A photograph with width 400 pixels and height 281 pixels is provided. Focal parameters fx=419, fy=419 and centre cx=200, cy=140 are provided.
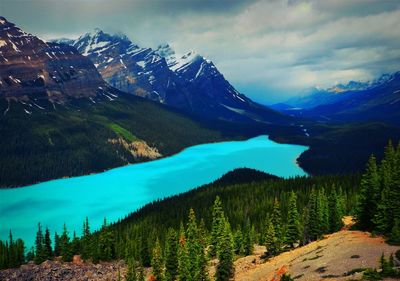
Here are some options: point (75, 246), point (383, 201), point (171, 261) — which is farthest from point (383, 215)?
point (75, 246)

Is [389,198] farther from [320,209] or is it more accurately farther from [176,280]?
[176,280]

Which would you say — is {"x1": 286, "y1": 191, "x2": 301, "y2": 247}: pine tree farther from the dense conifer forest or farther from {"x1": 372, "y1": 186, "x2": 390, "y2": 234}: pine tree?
{"x1": 372, "y1": 186, "x2": 390, "y2": 234}: pine tree

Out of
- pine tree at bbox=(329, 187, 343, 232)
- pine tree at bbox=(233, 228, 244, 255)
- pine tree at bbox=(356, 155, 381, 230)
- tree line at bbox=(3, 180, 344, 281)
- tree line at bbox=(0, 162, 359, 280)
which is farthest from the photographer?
pine tree at bbox=(233, 228, 244, 255)

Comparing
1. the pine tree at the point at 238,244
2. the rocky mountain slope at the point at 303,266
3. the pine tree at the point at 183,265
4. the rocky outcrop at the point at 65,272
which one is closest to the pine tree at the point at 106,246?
the rocky outcrop at the point at 65,272

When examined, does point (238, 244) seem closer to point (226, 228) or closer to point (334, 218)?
point (334, 218)

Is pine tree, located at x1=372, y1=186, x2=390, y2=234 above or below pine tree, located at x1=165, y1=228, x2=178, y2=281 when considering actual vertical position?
above

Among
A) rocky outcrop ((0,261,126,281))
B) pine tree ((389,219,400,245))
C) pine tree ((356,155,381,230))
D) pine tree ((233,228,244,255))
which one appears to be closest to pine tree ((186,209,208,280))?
pine tree ((233,228,244,255))
